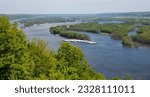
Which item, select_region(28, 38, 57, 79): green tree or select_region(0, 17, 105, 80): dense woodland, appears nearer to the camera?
select_region(0, 17, 105, 80): dense woodland

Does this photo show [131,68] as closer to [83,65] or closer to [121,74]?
[121,74]

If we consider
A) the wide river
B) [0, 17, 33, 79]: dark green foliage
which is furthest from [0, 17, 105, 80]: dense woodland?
the wide river

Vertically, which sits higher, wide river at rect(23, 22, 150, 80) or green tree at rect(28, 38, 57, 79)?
green tree at rect(28, 38, 57, 79)

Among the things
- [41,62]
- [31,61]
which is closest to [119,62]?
[41,62]

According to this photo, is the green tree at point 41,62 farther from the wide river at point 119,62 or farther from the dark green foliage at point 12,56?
the wide river at point 119,62

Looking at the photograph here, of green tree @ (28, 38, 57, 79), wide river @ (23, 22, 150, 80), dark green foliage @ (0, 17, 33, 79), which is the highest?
dark green foliage @ (0, 17, 33, 79)

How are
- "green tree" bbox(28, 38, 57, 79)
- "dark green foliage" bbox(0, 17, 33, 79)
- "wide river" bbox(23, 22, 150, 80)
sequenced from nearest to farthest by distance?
"dark green foliage" bbox(0, 17, 33, 79) < "green tree" bbox(28, 38, 57, 79) < "wide river" bbox(23, 22, 150, 80)

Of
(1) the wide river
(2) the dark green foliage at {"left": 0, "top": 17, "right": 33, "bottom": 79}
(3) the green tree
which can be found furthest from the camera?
(1) the wide river

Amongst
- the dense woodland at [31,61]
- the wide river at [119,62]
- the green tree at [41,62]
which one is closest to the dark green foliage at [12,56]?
the dense woodland at [31,61]

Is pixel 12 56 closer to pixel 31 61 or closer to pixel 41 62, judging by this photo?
pixel 31 61

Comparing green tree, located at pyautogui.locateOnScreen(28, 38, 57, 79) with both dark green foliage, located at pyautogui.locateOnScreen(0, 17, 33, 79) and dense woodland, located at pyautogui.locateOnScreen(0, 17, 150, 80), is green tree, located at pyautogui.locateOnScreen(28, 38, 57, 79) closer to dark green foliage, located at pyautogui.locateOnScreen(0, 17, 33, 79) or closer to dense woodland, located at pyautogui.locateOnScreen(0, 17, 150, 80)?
dense woodland, located at pyautogui.locateOnScreen(0, 17, 150, 80)
